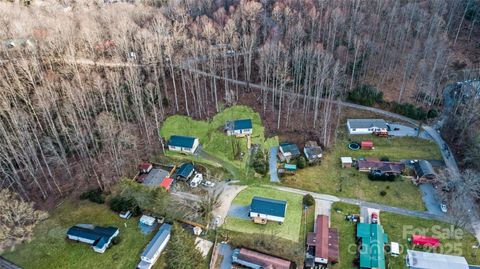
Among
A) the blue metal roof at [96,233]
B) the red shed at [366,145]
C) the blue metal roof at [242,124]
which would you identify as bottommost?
the blue metal roof at [96,233]

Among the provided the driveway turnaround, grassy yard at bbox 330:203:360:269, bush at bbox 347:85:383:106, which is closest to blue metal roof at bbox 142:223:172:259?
the driveway turnaround

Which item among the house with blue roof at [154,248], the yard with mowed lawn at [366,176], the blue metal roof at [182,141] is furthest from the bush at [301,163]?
the house with blue roof at [154,248]

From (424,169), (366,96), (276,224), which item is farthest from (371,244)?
(366,96)

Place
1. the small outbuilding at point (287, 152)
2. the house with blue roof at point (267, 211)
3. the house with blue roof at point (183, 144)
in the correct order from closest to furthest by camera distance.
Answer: the house with blue roof at point (267, 211), the small outbuilding at point (287, 152), the house with blue roof at point (183, 144)

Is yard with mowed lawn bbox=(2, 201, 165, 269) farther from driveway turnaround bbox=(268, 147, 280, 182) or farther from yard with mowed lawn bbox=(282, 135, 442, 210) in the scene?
yard with mowed lawn bbox=(282, 135, 442, 210)

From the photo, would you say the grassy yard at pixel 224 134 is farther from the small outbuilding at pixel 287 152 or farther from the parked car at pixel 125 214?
the parked car at pixel 125 214

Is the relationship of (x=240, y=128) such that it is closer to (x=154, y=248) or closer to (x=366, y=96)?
(x=154, y=248)
